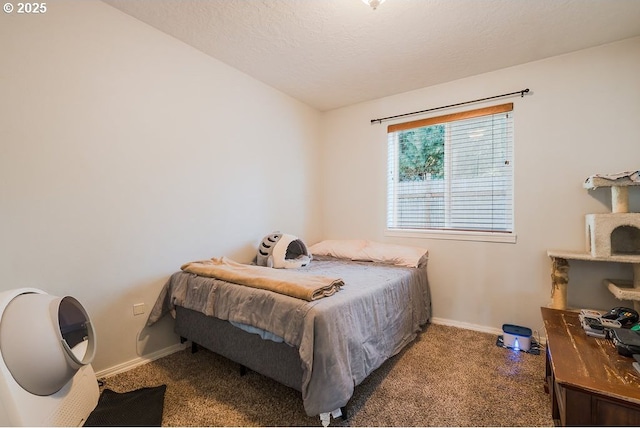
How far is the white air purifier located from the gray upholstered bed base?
2.15ft

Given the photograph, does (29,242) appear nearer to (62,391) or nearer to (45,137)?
(45,137)

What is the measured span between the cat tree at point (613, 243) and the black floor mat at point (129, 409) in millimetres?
2901

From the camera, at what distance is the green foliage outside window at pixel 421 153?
3.11 m

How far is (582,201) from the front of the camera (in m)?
2.39

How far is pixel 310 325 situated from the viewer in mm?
1447

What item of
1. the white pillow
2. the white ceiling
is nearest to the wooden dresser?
the white pillow

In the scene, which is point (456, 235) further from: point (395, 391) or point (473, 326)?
point (395, 391)

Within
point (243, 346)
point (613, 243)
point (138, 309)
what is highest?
point (613, 243)

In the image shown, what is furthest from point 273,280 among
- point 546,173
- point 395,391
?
point 546,173

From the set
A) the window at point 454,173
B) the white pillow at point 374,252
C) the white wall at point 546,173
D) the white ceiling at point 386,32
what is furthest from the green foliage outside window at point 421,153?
the white pillow at point 374,252

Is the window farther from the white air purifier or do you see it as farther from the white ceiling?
the white air purifier

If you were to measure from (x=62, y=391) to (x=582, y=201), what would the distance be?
146 inches

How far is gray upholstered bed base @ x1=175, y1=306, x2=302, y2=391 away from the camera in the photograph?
1593mm

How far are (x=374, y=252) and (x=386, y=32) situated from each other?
77.5 inches
